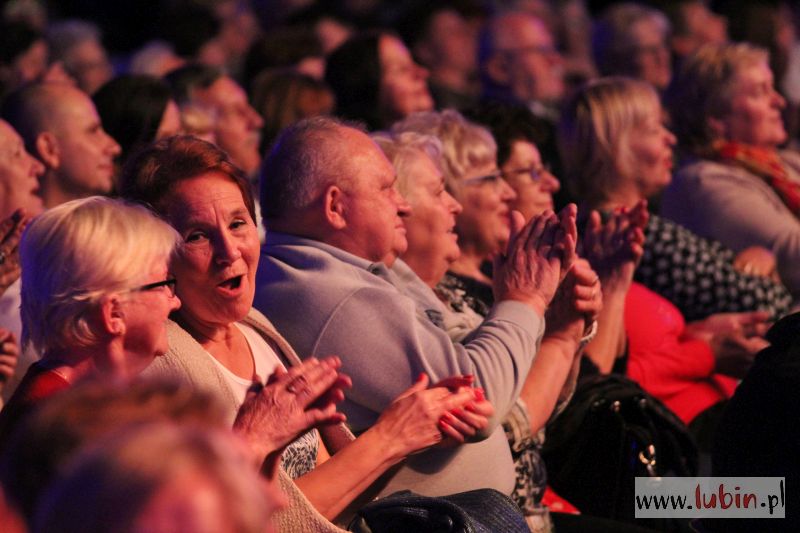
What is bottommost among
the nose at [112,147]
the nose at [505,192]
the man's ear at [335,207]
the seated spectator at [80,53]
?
the seated spectator at [80,53]

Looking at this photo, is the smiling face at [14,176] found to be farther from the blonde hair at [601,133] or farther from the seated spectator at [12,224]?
the blonde hair at [601,133]

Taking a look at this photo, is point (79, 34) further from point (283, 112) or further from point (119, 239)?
point (119, 239)

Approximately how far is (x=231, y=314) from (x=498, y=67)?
470 cm

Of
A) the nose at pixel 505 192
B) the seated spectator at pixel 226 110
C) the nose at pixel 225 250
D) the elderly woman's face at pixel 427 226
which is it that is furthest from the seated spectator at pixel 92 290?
the seated spectator at pixel 226 110

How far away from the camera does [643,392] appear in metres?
3.91

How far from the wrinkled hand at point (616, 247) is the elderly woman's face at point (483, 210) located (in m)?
0.29

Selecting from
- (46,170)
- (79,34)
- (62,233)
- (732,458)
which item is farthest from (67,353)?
(79,34)

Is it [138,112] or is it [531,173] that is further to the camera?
[138,112]

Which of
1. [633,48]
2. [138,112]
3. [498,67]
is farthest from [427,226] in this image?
[633,48]

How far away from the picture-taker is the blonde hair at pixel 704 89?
565cm

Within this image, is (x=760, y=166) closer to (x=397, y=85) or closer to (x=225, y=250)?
(x=397, y=85)

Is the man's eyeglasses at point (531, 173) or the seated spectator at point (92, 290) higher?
the seated spectator at point (92, 290)

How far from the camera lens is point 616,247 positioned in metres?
4.12

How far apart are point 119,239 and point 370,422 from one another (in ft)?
2.98
